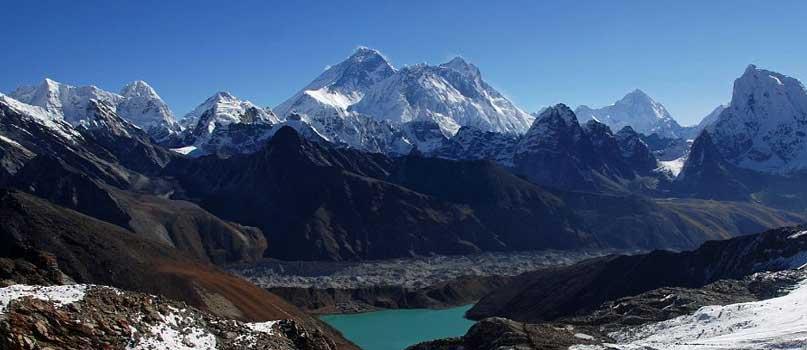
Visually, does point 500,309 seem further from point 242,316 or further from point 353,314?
point 242,316

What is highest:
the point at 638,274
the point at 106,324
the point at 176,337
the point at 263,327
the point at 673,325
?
the point at 106,324

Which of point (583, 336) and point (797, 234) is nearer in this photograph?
point (583, 336)

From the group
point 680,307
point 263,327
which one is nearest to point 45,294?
point 263,327

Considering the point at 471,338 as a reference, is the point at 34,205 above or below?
above

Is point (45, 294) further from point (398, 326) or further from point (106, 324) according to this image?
point (398, 326)

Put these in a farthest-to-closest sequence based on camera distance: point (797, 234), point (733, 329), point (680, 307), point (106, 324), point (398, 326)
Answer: point (398, 326)
point (797, 234)
point (680, 307)
point (733, 329)
point (106, 324)

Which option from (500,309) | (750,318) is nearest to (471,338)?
(750,318)

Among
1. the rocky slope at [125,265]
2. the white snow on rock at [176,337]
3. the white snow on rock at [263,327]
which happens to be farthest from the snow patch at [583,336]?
the rocky slope at [125,265]
